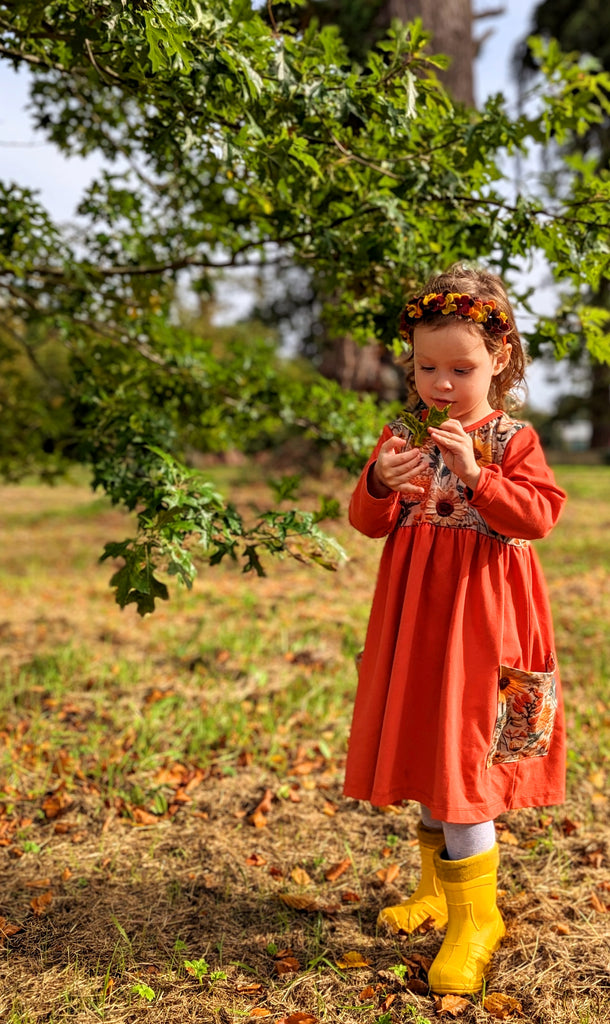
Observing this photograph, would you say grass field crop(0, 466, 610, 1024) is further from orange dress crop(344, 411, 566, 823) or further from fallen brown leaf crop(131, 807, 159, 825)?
orange dress crop(344, 411, 566, 823)

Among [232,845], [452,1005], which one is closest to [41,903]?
[232,845]

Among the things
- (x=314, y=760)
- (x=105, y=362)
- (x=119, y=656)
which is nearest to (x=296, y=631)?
(x=119, y=656)

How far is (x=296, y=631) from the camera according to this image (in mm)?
4973

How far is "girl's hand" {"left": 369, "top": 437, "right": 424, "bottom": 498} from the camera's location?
183cm

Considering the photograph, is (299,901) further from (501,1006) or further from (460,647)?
(460,647)

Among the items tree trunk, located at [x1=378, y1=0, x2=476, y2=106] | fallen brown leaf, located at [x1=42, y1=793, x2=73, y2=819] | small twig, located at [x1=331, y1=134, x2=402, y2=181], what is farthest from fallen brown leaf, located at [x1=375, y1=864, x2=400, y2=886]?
tree trunk, located at [x1=378, y1=0, x2=476, y2=106]

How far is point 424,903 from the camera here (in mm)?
2291

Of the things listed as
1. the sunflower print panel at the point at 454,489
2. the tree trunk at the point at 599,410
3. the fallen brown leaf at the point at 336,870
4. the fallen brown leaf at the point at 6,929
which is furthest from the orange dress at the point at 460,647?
the tree trunk at the point at 599,410

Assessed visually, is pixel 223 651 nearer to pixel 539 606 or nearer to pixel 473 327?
pixel 539 606

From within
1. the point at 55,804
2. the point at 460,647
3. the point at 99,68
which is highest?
the point at 99,68

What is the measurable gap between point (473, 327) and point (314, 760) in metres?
2.20

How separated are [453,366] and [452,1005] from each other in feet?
5.22

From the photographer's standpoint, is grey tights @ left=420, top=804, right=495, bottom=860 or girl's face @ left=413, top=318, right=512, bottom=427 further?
grey tights @ left=420, top=804, right=495, bottom=860

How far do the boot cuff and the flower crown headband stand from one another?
1345 mm
